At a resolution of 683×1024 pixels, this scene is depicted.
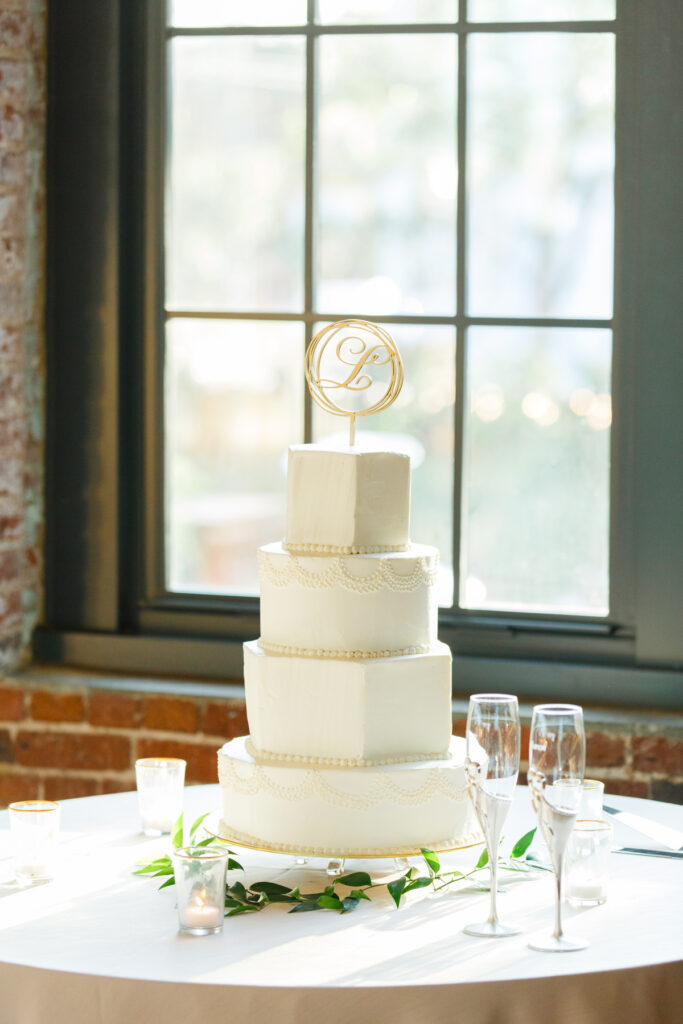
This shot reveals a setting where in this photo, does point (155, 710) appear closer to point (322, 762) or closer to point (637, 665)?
point (637, 665)

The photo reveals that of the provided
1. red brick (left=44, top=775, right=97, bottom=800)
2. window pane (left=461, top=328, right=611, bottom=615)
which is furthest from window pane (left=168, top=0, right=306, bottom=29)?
red brick (left=44, top=775, right=97, bottom=800)

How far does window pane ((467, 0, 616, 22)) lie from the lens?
2547 millimetres

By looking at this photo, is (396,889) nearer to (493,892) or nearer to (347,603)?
(493,892)

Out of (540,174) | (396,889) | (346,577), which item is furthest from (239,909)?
(540,174)

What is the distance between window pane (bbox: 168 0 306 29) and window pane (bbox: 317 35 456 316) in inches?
4.0

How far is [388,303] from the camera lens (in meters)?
2.69

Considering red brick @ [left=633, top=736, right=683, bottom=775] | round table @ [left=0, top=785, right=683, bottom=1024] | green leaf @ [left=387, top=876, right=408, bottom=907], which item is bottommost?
red brick @ [left=633, top=736, right=683, bottom=775]

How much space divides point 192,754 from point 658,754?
34.8 inches

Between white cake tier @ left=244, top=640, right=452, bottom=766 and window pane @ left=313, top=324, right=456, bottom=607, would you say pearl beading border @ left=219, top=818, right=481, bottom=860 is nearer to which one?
white cake tier @ left=244, top=640, right=452, bottom=766

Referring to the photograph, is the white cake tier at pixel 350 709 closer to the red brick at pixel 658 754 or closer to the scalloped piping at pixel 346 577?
the scalloped piping at pixel 346 577

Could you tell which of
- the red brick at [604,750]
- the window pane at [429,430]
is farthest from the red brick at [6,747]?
the red brick at [604,750]

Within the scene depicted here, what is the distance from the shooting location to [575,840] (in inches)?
56.9

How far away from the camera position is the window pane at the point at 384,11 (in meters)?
2.62

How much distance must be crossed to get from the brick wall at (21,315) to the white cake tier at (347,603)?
1224 mm
